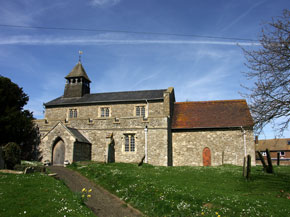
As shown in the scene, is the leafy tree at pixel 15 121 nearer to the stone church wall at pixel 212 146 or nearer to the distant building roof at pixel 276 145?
the stone church wall at pixel 212 146

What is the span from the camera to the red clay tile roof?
87.7 ft

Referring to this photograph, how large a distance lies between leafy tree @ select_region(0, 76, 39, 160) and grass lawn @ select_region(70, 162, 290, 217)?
13.9 meters

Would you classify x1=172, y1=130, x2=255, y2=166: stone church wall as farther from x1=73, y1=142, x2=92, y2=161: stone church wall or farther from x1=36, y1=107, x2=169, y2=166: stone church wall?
x1=73, y1=142, x2=92, y2=161: stone church wall

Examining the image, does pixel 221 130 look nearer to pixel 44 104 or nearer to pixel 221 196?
pixel 221 196

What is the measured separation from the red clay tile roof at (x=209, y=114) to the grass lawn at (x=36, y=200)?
61.0 ft

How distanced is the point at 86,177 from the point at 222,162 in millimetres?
14419

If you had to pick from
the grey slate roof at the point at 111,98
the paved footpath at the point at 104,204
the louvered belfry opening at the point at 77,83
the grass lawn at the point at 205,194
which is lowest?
the paved footpath at the point at 104,204

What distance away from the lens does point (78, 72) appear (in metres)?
36.7

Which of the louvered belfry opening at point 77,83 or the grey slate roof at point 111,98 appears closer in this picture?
the grey slate roof at point 111,98

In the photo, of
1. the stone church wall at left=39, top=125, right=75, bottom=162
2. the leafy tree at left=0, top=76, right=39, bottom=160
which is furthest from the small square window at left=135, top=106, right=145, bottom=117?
the leafy tree at left=0, top=76, right=39, bottom=160

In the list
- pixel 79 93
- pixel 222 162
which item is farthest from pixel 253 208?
pixel 79 93

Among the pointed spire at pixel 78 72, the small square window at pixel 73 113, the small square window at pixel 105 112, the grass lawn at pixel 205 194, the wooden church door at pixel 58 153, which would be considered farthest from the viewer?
the pointed spire at pixel 78 72

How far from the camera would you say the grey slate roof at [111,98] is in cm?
3079

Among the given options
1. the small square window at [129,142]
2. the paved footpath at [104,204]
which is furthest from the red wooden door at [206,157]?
the paved footpath at [104,204]
